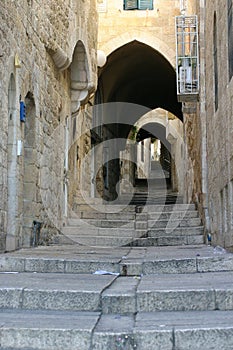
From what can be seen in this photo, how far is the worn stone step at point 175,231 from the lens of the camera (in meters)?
9.70

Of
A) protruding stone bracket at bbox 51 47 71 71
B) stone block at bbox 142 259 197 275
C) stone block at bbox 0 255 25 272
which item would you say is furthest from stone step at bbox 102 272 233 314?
protruding stone bracket at bbox 51 47 71 71

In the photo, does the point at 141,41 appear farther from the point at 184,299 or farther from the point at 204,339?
the point at 204,339

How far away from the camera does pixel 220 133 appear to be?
7.43 meters

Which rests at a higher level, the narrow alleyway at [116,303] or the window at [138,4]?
the window at [138,4]

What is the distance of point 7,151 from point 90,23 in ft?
19.8

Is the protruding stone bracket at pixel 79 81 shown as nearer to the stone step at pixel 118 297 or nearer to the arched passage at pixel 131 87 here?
the arched passage at pixel 131 87

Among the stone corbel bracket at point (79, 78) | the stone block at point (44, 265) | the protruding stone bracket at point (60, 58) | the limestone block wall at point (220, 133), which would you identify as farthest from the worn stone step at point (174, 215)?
the stone block at point (44, 265)

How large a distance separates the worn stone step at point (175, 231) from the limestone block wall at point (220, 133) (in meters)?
0.88

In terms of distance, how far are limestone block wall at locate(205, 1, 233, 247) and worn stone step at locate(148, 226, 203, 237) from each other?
88 centimetres

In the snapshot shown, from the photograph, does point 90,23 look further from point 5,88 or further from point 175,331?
point 175,331

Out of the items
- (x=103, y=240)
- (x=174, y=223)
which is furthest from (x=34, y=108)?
(x=174, y=223)

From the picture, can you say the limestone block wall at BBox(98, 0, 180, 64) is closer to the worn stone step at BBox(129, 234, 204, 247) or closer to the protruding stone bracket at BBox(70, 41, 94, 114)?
the protruding stone bracket at BBox(70, 41, 94, 114)

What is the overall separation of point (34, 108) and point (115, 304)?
4.43 m

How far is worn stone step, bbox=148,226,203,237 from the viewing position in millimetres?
9695
